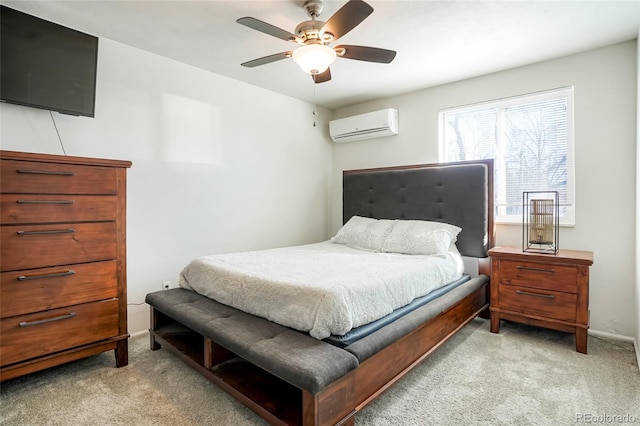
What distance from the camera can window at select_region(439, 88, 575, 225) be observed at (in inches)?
116

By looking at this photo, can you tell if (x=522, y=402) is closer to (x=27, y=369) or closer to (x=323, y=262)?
(x=323, y=262)

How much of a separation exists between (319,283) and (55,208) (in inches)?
65.0

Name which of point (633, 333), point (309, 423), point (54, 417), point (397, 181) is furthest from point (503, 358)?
point (54, 417)

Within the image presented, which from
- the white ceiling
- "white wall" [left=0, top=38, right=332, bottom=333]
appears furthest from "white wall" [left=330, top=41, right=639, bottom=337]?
"white wall" [left=0, top=38, right=332, bottom=333]

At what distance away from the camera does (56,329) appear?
1.98 meters

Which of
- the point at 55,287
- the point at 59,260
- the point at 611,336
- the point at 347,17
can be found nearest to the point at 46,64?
the point at 59,260

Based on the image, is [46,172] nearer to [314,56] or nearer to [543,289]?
[314,56]

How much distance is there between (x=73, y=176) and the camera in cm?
204

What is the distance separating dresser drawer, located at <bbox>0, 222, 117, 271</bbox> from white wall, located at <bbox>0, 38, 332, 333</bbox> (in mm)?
635

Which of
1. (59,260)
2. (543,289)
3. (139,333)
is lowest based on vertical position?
(139,333)

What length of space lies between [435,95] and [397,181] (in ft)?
3.41

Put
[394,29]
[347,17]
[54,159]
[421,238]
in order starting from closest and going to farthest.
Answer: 1. [347,17]
2. [54,159]
3. [394,29]
4. [421,238]

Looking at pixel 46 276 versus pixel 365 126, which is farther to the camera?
pixel 365 126

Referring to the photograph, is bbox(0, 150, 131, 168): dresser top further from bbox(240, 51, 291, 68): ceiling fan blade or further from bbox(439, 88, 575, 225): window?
bbox(439, 88, 575, 225): window
